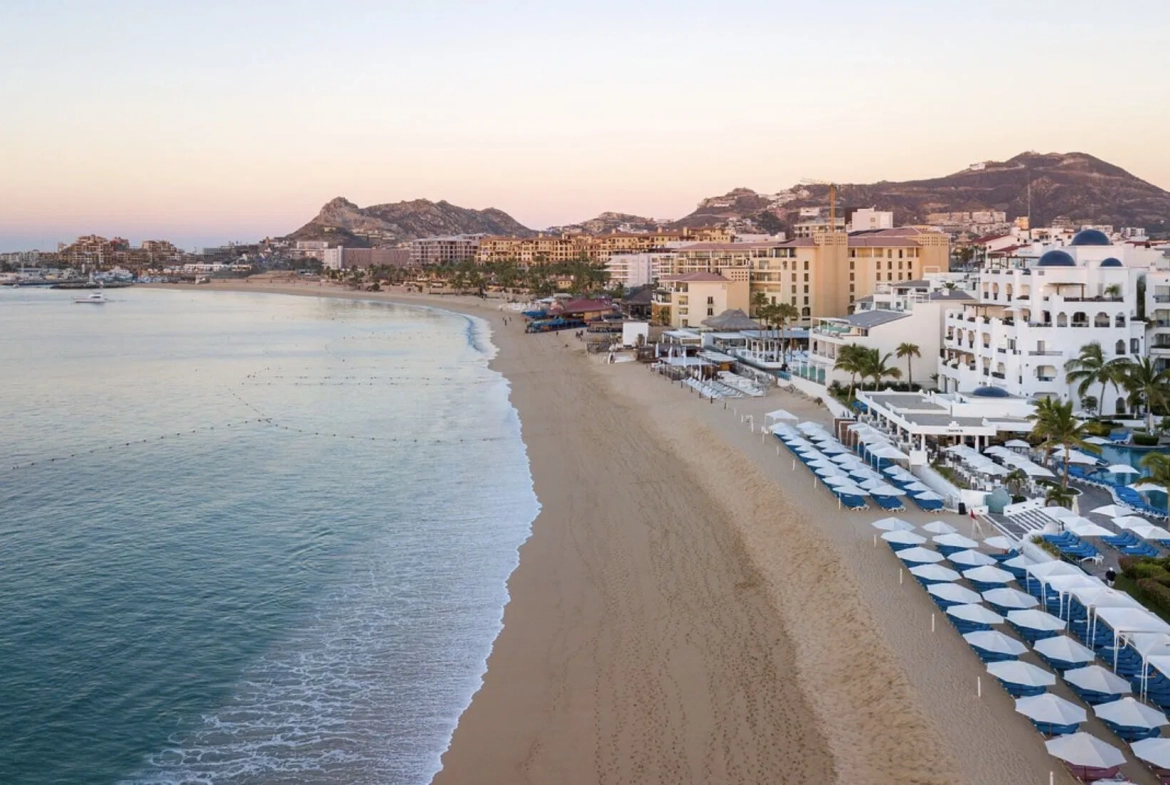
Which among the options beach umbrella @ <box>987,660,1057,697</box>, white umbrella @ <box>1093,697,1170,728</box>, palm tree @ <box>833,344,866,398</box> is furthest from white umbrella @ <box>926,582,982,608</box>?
palm tree @ <box>833,344,866,398</box>

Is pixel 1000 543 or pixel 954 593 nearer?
pixel 954 593

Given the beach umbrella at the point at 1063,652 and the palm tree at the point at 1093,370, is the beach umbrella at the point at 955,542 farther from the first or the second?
the palm tree at the point at 1093,370

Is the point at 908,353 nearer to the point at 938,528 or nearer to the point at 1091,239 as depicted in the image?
the point at 1091,239

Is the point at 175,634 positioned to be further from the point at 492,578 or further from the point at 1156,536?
the point at 1156,536

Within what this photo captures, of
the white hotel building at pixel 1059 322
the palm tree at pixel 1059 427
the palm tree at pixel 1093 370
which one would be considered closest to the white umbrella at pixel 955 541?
the palm tree at pixel 1059 427

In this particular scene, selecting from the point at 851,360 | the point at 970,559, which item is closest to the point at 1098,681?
the point at 970,559

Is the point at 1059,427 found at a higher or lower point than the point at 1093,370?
lower
